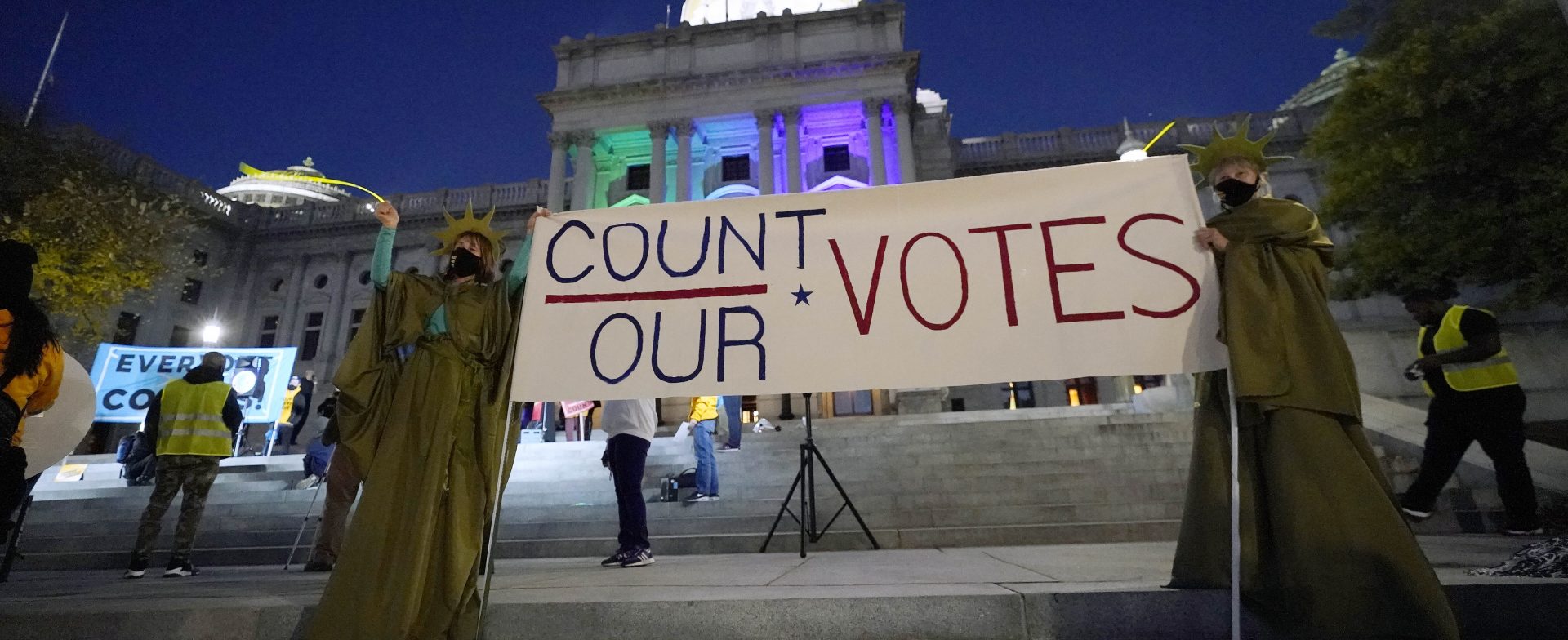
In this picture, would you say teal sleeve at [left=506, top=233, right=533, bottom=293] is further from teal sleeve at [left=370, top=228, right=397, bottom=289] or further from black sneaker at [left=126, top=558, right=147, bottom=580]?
black sneaker at [left=126, top=558, right=147, bottom=580]

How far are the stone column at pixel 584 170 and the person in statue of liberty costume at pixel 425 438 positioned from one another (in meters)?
24.7

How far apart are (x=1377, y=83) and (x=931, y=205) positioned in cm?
1402

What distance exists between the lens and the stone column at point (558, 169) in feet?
85.9

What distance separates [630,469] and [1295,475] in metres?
3.85

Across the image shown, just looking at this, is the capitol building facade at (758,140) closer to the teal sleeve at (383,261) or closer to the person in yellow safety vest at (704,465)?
the person in yellow safety vest at (704,465)

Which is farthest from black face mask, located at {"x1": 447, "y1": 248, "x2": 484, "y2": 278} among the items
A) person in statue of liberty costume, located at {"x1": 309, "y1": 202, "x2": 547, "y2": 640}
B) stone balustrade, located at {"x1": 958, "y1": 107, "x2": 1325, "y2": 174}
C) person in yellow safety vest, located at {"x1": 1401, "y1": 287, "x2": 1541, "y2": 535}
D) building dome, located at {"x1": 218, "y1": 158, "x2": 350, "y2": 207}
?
building dome, located at {"x1": 218, "y1": 158, "x2": 350, "y2": 207}

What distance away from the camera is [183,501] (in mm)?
Result: 5328

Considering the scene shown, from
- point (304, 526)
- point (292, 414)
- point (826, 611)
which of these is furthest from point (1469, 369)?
point (292, 414)

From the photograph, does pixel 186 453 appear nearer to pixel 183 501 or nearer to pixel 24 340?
pixel 183 501

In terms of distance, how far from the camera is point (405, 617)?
2236 millimetres

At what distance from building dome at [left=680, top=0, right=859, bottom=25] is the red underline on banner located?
29933 millimetres

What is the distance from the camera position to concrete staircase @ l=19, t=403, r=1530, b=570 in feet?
19.0

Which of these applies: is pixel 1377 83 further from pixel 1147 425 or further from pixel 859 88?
pixel 859 88

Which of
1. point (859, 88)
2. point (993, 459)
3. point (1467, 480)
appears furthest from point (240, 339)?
point (1467, 480)
